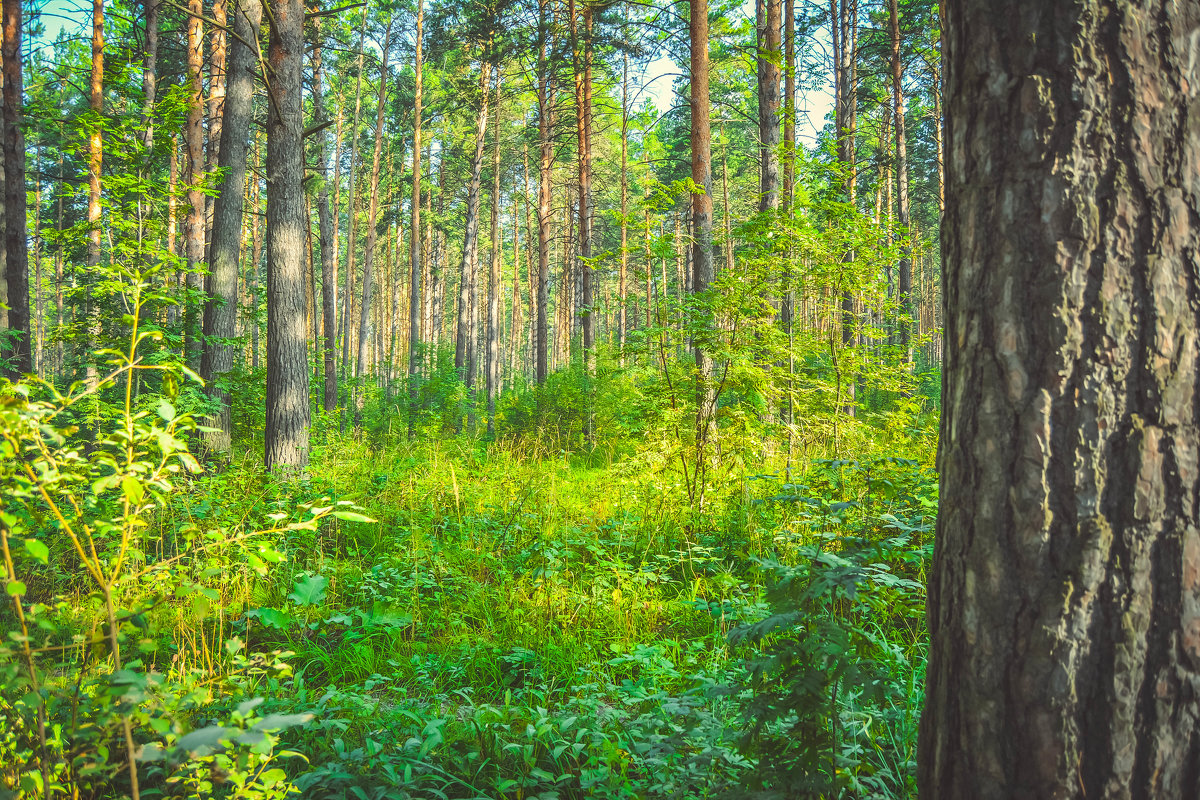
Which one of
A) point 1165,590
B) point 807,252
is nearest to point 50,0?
point 807,252

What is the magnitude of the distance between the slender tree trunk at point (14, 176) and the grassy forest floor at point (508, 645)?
616 cm

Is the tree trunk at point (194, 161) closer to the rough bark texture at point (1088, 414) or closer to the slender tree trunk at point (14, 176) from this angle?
the slender tree trunk at point (14, 176)

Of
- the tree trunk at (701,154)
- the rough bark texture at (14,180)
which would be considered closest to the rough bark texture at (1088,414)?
the tree trunk at (701,154)

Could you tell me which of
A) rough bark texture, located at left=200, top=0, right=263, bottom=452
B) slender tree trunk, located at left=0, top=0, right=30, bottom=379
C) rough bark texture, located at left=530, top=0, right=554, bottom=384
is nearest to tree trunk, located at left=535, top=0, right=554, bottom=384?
rough bark texture, located at left=530, top=0, right=554, bottom=384

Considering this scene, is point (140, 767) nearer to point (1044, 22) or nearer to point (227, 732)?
point (227, 732)

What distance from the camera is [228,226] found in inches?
314

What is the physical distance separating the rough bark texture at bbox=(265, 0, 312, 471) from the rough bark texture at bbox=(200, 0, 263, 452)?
1.94 metres

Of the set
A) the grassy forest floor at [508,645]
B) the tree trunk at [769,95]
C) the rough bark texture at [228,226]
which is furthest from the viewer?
the tree trunk at [769,95]

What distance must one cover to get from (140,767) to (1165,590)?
3.04 m

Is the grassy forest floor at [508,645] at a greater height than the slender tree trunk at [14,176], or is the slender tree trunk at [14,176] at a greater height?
the slender tree trunk at [14,176]

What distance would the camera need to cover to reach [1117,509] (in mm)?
1057

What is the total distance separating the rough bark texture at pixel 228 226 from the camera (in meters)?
7.63

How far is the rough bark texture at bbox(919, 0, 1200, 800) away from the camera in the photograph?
1044 millimetres

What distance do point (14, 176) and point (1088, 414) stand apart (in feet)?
40.0
